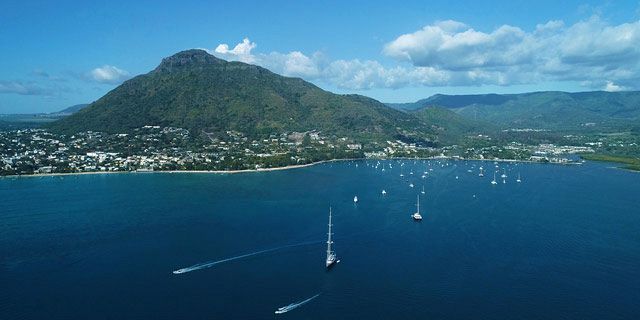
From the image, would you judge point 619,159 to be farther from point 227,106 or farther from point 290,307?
point 290,307

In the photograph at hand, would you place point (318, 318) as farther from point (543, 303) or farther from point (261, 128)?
point (261, 128)

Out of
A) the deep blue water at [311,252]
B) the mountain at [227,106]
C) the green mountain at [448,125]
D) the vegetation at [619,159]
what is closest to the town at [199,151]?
the vegetation at [619,159]

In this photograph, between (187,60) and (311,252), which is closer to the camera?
(311,252)

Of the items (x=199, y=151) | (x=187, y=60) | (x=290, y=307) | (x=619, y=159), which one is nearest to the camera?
(x=290, y=307)

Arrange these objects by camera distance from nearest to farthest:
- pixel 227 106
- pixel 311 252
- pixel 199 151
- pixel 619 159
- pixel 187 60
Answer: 1. pixel 311 252
2. pixel 199 151
3. pixel 619 159
4. pixel 227 106
5. pixel 187 60

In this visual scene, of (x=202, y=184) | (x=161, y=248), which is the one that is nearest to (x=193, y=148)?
(x=202, y=184)

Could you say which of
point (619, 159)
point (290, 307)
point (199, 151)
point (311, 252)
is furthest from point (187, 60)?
point (290, 307)
